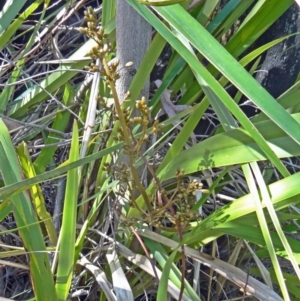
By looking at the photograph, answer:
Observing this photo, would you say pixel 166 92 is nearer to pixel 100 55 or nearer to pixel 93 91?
pixel 93 91

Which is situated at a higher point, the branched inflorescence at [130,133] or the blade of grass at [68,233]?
the branched inflorescence at [130,133]

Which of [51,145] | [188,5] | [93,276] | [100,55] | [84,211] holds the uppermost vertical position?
[188,5]

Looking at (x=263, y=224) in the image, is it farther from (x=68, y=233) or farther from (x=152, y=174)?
(x=68, y=233)

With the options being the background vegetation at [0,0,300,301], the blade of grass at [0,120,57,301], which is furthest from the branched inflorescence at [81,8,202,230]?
the blade of grass at [0,120,57,301]

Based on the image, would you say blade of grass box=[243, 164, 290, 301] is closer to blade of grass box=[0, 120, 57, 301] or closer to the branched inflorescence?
the branched inflorescence

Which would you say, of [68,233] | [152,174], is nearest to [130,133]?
[152,174]

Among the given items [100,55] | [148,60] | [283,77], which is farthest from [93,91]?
[283,77]

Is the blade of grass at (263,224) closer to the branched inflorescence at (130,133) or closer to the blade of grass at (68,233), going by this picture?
the branched inflorescence at (130,133)

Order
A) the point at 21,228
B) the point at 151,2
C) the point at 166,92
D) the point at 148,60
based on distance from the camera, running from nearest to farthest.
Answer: the point at 151,2, the point at 21,228, the point at 148,60, the point at 166,92

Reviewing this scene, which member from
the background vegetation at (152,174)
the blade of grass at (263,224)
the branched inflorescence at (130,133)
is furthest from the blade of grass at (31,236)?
the blade of grass at (263,224)
